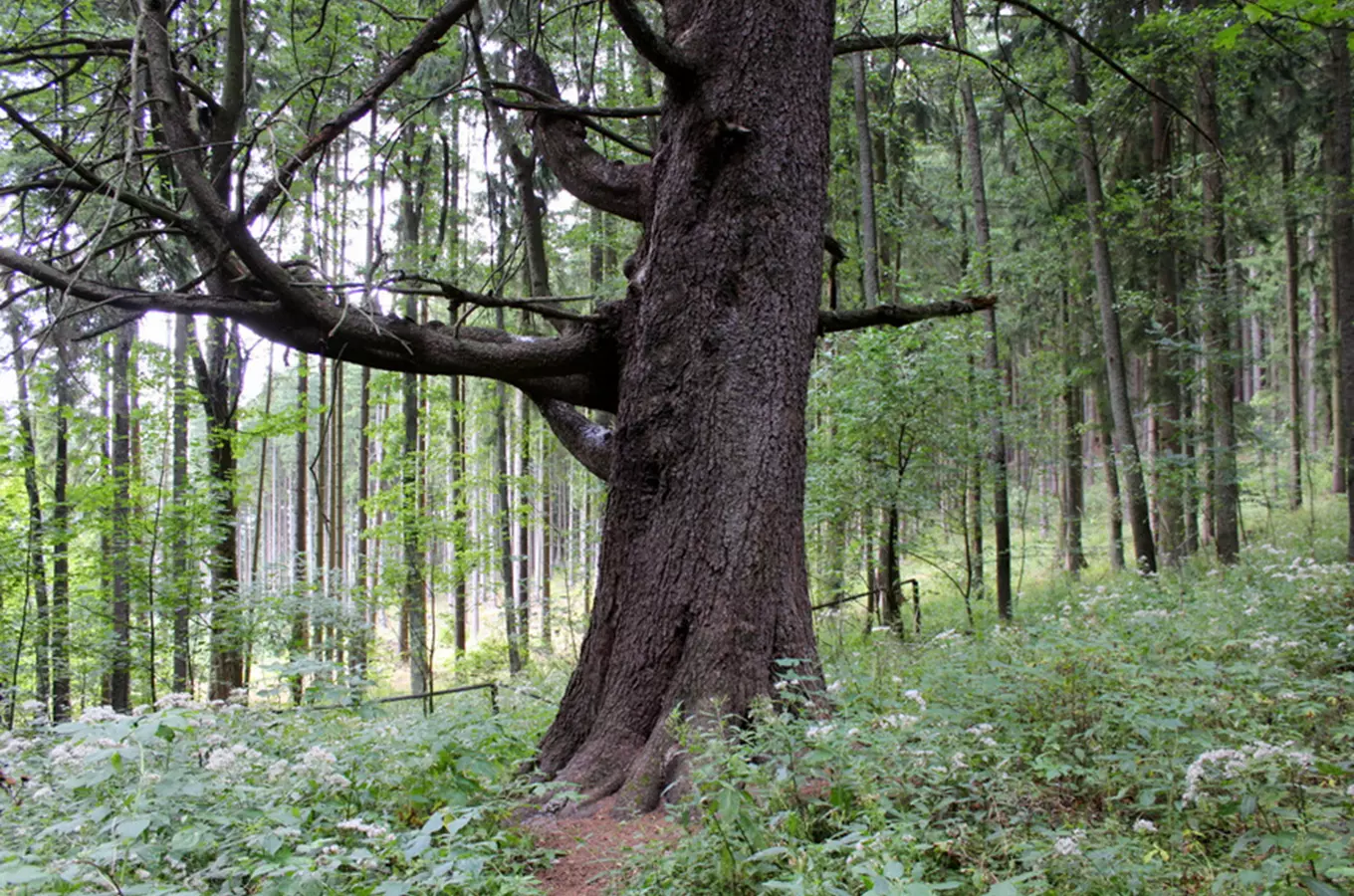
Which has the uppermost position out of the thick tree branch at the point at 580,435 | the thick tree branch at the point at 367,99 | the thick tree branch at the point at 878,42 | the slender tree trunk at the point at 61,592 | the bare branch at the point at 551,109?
the thick tree branch at the point at 878,42

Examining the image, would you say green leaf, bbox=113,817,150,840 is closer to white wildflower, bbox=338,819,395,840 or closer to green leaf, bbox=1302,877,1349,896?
white wildflower, bbox=338,819,395,840

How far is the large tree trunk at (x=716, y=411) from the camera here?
3496 mm

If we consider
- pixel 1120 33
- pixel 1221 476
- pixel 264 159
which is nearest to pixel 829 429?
pixel 1221 476

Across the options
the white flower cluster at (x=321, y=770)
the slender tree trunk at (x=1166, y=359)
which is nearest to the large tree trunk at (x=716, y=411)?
the white flower cluster at (x=321, y=770)

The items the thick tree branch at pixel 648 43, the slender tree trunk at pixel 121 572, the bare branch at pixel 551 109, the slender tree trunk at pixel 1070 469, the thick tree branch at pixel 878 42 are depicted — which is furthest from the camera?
the slender tree trunk at pixel 1070 469

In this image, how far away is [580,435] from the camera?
4.74 m

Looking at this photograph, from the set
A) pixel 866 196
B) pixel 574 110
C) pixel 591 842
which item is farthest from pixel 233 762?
pixel 866 196

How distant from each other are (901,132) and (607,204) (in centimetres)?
1468

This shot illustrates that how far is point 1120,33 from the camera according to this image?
1151cm

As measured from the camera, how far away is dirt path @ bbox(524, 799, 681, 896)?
2.63m

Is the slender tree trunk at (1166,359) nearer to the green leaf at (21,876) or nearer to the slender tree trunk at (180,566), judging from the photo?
the green leaf at (21,876)

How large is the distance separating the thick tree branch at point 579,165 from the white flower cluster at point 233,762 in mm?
3298

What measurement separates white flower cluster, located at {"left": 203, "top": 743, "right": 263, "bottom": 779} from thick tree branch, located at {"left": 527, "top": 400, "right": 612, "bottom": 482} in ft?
7.39

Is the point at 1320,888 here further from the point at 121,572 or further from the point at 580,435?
the point at 121,572
